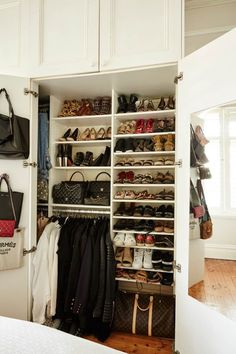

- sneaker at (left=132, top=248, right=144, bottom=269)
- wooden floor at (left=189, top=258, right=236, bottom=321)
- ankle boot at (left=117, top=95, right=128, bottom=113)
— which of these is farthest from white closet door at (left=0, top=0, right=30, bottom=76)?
wooden floor at (left=189, top=258, right=236, bottom=321)

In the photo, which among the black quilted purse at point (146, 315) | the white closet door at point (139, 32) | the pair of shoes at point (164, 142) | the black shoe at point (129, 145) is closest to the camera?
the white closet door at point (139, 32)

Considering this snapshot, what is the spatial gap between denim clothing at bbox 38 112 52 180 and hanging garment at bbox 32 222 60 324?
1.79 feet

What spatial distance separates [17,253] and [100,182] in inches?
35.8

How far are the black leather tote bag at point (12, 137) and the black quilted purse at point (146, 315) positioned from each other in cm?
142

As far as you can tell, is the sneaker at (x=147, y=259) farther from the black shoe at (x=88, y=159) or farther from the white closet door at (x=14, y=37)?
the white closet door at (x=14, y=37)

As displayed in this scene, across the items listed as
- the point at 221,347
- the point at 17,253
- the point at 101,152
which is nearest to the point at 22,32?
Answer: the point at 101,152

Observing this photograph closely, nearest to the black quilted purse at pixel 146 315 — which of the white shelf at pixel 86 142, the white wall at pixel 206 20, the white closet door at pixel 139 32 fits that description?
the white shelf at pixel 86 142

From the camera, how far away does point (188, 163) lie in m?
1.41

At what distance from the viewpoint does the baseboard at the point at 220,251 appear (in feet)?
4.40

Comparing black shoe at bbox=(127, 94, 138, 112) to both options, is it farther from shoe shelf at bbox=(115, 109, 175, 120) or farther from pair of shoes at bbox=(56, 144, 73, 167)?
pair of shoes at bbox=(56, 144, 73, 167)

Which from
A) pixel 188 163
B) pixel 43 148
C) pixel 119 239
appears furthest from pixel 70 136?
pixel 188 163

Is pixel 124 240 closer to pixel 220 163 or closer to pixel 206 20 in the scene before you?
pixel 220 163

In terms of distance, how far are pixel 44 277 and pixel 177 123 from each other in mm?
1504

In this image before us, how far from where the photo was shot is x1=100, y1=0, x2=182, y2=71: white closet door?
4.92 feet
